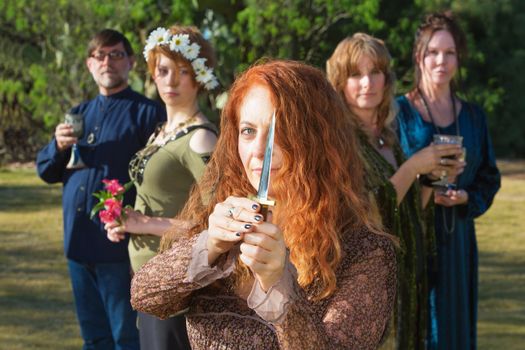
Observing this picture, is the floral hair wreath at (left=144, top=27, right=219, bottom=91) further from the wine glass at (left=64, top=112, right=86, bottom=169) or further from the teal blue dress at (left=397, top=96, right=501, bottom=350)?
the teal blue dress at (left=397, top=96, right=501, bottom=350)

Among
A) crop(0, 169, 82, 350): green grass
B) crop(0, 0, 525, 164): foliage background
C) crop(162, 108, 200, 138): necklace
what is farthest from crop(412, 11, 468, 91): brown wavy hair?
crop(0, 0, 525, 164): foliage background

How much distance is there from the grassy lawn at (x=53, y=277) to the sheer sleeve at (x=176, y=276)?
14.2 feet

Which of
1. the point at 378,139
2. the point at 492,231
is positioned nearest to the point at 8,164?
→ the point at 492,231

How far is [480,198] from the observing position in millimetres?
4328

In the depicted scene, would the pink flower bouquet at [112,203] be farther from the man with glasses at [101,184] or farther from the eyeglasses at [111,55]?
the eyeglasses at [111,55]

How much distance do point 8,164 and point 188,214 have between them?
17.7 metres

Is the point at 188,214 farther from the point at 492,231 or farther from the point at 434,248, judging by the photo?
the point at 492,231

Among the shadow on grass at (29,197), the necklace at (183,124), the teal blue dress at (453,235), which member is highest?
the necklace at (183,124)

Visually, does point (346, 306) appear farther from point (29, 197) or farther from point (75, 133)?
point (29, 197)

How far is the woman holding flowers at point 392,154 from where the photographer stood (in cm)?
376

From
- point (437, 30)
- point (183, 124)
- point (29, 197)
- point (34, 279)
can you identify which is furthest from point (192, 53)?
point (29, 197)

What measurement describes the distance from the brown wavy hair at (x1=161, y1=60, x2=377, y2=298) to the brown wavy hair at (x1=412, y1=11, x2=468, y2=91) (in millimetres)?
2499

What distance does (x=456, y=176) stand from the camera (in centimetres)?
423

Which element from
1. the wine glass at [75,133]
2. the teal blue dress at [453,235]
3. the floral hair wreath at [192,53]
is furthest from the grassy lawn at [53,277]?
the floral hair wreath at [192,53]
